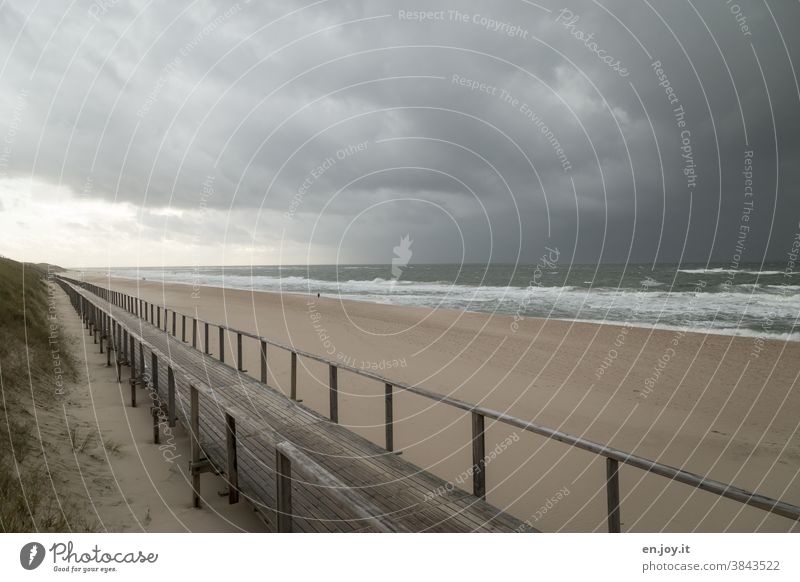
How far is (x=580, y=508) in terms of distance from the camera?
16.4 feet

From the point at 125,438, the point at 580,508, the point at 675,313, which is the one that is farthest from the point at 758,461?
the point at 675,313

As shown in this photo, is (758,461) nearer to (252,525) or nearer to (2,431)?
(252,525)

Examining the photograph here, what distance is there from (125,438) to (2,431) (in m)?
1.80

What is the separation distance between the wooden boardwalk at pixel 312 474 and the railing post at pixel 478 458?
0.29 feet

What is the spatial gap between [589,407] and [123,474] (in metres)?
8.22
